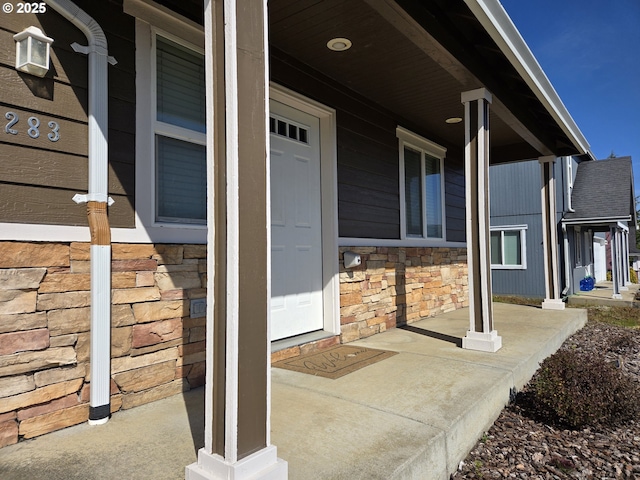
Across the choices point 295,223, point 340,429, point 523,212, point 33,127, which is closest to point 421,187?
point 295,223

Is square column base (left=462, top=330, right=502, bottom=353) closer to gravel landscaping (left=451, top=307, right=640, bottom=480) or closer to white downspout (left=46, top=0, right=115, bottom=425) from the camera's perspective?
gravel landscaping (left=451, top=307, right=640, bottom=480)

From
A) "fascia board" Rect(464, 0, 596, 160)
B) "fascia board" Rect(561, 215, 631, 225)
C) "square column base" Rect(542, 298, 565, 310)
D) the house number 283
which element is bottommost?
"square column base" Rect(542, 298, 565, 310)

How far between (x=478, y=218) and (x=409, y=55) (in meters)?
1.57

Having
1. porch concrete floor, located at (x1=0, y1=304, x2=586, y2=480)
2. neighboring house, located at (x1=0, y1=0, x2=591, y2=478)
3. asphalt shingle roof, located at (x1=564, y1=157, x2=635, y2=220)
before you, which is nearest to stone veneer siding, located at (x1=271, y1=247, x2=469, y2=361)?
→ neighboring house, located at (x1=0, y1=0, x2=591, y2=478)

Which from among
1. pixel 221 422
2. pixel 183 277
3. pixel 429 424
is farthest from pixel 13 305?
pixel 429 424

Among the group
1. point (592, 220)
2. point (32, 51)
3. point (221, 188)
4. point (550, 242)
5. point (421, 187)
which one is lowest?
point (550, 242)

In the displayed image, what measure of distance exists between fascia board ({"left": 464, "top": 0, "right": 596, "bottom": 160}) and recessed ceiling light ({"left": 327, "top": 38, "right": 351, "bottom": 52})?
968 millimetres

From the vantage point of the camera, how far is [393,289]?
5.13 metres

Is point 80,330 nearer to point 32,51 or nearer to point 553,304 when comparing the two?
point 32,51

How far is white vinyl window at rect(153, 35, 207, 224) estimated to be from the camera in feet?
9.14

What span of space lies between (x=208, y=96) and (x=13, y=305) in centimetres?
136

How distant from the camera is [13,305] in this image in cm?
205

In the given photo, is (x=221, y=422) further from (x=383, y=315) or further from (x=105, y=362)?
(x=383, y=315)

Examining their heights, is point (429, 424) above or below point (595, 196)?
below
